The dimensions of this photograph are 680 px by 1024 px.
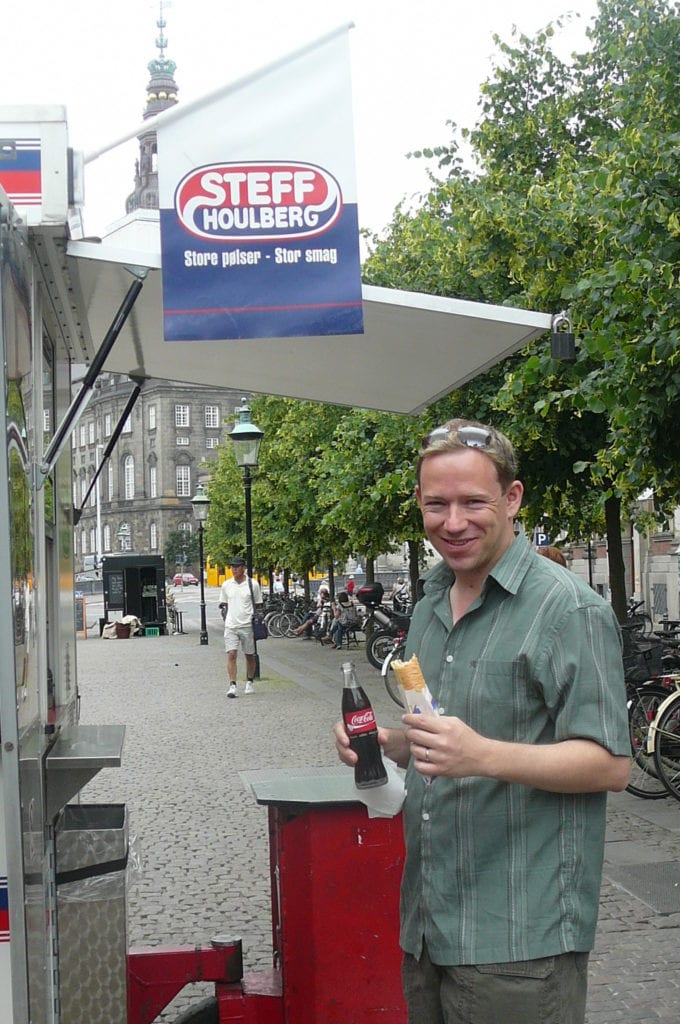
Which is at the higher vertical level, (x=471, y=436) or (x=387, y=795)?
(x=471, y=436)

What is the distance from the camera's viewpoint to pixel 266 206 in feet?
12.3

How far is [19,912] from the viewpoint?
2.80 meters

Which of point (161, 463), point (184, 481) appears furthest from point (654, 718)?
point (184, 481)

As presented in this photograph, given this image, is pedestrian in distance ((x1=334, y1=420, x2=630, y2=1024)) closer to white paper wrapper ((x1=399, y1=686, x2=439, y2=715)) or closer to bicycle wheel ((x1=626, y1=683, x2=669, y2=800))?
white paper wrapper ((x1=399, y1=686, x2=439, y2=715))

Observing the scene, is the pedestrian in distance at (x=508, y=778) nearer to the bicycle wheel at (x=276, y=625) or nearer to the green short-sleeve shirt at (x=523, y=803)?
the green short-sleeve shirt at (x=523, y=803)

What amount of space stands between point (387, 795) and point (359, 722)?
16cm

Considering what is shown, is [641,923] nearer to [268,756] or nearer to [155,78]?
[268,756]

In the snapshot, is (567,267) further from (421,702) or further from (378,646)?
(378,646)

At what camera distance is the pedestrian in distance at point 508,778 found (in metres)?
2.28

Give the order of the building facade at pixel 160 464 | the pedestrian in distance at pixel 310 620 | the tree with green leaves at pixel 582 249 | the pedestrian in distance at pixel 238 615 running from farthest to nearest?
the building facade at pixel 160 464 → the pedestrian in distance at pixel 310 620 → the pedestrian in distance at pixel 238 615 → the tree with green leaves at pixel 582 249

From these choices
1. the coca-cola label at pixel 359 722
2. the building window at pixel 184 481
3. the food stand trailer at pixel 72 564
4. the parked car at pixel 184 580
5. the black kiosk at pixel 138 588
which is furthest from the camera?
the building window at pixel 184 481

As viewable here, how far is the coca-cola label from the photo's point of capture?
260 cm

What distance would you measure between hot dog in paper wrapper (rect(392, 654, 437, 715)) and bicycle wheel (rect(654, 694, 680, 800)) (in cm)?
695

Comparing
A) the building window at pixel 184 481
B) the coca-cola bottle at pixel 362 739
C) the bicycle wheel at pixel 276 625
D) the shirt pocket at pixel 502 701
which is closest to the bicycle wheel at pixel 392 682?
the coca-cola bottle at pixel 362 739
